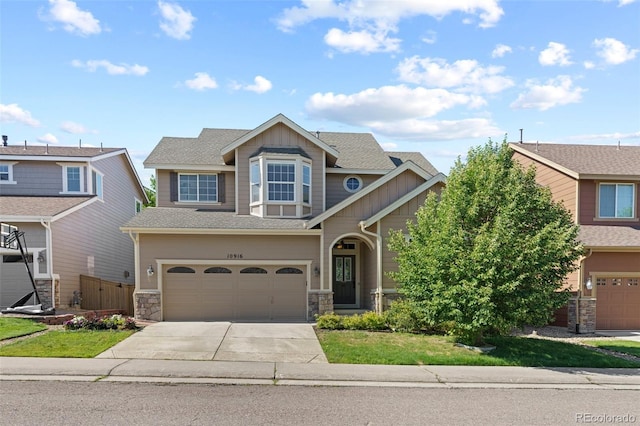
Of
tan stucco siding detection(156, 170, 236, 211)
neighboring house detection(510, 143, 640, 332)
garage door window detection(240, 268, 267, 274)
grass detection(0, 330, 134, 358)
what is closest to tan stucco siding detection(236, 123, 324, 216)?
tan stucco siding detection(156, 170, 236, 211)

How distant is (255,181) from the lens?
17.0m

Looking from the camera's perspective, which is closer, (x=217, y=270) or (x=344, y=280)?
(x=217, y=270)

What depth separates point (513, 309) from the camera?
10578 mm

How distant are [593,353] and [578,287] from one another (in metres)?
4.67

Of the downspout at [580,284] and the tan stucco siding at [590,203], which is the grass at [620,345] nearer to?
the downspout at [580,284]

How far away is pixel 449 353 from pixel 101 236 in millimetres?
17403

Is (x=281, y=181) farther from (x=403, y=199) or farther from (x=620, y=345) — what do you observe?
(x=620, y=345)

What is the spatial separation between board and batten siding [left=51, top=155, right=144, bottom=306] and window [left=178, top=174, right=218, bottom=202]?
4736 millimetres

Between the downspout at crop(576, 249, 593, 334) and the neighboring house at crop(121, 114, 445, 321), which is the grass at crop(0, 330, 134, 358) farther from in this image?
the downspout at crop(576, 249, 593, 334)

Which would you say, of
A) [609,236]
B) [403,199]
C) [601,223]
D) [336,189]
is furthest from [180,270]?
[601,223]

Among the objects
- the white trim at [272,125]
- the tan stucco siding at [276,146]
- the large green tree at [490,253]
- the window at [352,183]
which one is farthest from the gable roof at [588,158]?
the tan stucco siding at [276,146]

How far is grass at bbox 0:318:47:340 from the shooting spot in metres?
11.5

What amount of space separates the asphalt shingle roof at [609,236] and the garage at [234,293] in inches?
421

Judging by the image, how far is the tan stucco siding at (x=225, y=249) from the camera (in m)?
15.3
